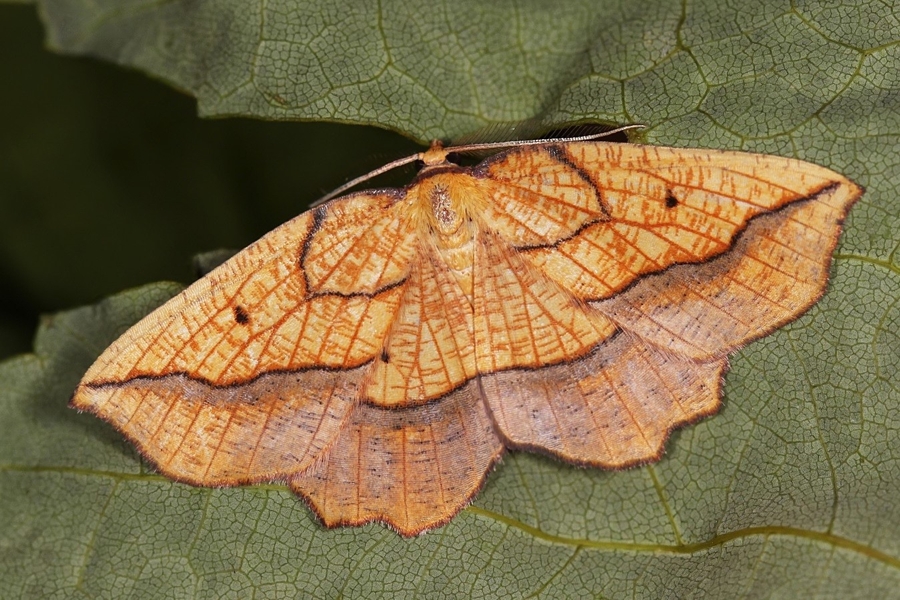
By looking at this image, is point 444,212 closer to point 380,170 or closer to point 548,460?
point 380,170

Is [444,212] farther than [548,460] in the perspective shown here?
No

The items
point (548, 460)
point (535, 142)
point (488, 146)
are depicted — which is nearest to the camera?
point (535, 142)

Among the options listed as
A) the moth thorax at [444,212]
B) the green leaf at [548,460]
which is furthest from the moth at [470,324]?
the green leaf at [548,460]

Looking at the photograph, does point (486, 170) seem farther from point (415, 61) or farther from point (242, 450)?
point (242, 450)

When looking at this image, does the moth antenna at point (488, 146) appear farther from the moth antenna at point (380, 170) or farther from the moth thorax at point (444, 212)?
the moth thorax at point (444, 212)

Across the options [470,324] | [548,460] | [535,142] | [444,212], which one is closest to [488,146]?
[535,142]

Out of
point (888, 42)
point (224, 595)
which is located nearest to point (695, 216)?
point (888, 42)
